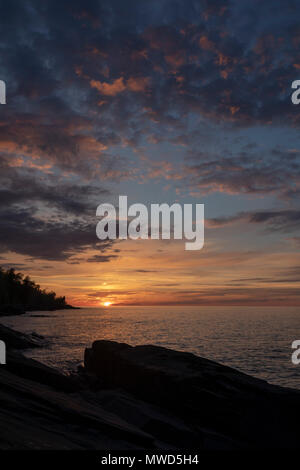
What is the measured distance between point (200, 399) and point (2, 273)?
141822 millimetres

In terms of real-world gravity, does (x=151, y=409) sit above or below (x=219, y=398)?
below

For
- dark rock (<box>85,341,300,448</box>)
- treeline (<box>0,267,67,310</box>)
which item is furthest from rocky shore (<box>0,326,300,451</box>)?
treeline (<box>0,267,67,310</box>)

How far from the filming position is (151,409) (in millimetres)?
11844

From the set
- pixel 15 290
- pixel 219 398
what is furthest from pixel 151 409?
pixel 15 290

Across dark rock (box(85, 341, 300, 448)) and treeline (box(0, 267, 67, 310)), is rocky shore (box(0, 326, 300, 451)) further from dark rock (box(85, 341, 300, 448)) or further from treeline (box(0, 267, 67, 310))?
treeline (box(0, 267, 67, 310))

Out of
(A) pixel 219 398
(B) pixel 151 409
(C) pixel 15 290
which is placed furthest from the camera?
(C) pixel 15 290

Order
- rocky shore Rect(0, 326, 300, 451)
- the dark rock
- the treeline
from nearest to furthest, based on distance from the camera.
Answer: rocky shore Rect(0, 326, 300, 451)
the dark rock
the treeline

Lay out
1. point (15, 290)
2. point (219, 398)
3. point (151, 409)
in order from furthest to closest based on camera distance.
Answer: point (15, 290) < point (151, 409) < point (219, 398)

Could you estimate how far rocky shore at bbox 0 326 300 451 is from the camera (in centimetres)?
705

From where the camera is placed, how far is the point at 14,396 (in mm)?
7910

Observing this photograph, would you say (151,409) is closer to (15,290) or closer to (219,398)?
(219,398)

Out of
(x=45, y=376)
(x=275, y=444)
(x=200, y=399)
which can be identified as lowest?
(x=275, y=444)
